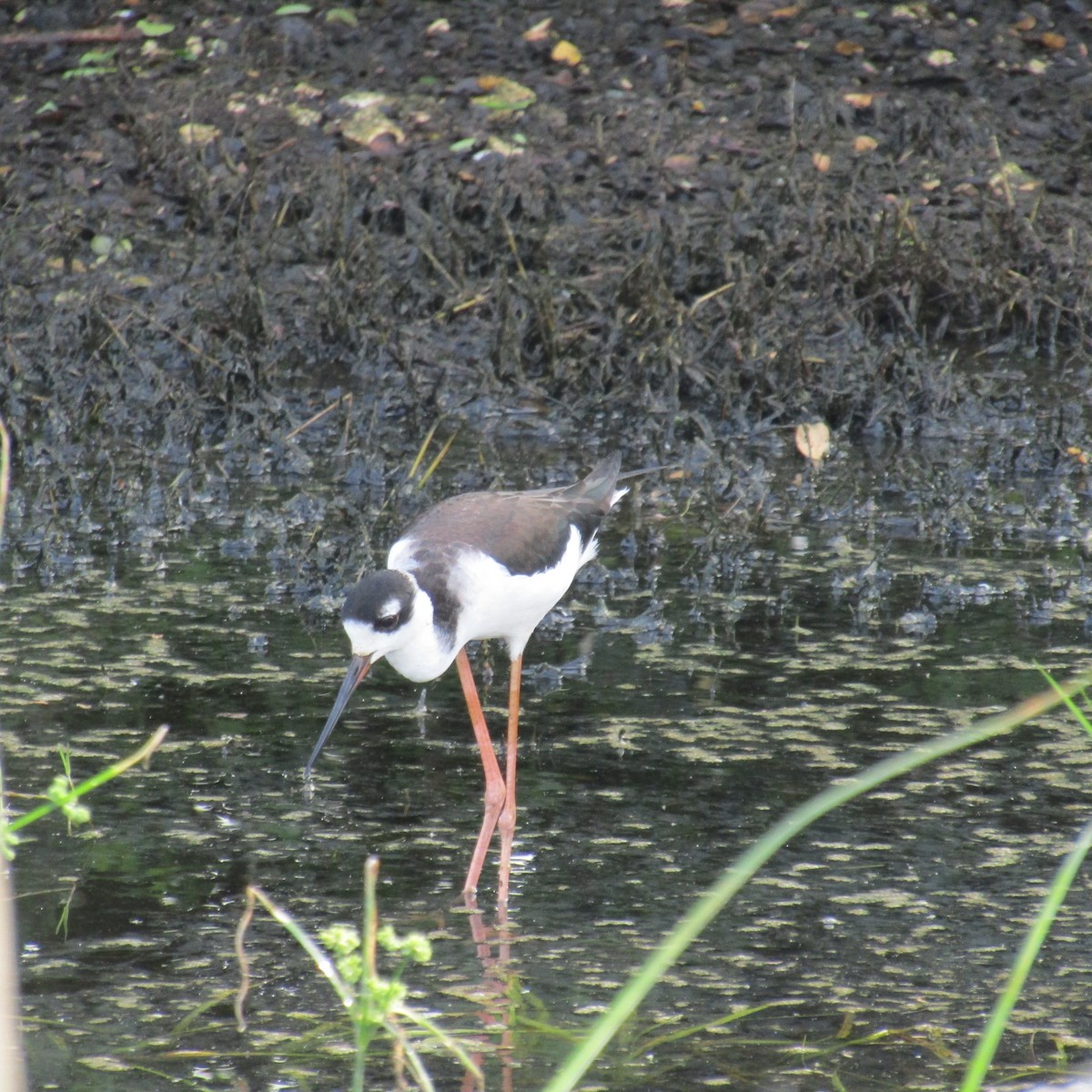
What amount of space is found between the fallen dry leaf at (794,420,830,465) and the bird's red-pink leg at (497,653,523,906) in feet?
8.93

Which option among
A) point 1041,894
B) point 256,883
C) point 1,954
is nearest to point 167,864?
point 256,883

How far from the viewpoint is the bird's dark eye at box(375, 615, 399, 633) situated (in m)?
4.36

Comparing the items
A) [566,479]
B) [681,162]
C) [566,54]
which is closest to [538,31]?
[566,54]

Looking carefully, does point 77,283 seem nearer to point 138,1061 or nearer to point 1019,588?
point 1019,588

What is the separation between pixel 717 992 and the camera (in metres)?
3.92

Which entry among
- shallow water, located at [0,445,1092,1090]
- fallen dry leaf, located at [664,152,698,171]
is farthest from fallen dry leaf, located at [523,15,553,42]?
shallow water, located at [0,445,1092,1090]

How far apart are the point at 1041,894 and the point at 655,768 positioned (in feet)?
3.68

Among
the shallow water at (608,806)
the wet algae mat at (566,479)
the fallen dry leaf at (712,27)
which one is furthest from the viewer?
the fallen dry leaf at (712,27)

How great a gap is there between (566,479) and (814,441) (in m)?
1.04

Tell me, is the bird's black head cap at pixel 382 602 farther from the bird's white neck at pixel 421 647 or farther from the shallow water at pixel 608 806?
the shallow water at pixel 608 806

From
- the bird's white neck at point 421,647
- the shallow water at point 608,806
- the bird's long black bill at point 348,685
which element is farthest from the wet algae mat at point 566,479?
the bird's white neck at point 421,647

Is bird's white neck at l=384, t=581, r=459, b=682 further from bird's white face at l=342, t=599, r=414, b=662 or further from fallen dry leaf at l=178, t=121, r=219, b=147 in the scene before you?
fallen dry leaf at l=178, t=121, r=219, b=147

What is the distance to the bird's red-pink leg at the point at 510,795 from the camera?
4.50 m

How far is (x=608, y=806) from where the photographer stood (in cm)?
480
